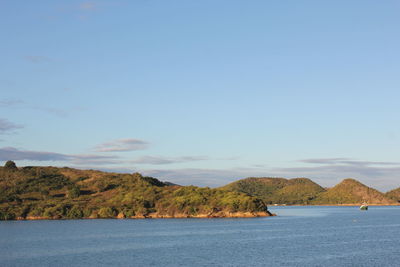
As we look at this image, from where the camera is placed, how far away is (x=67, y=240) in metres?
144

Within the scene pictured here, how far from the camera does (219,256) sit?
10500 cm

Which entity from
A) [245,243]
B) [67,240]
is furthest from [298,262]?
[67,240]

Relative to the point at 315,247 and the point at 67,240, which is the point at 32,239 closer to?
the point at 67,240

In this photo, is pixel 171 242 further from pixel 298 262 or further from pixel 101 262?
pixel 298 262

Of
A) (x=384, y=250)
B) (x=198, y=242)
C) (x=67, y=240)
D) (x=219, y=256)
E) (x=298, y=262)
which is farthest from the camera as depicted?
(x=67, y=240)

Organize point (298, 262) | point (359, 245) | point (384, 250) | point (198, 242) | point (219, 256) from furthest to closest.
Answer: point (198, 242)
point (359, 245)
point (384, 250)
point (219, 256)
point (298, 262)

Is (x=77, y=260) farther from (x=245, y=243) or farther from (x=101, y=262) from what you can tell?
(x=245, y=243)

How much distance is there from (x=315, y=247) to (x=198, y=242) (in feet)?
101

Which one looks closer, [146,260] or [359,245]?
[146,260]

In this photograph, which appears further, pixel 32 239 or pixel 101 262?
pixel 32 239

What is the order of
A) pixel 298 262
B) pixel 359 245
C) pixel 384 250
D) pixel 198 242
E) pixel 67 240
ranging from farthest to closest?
pixel 67 240
pixel 198 242
pixel 359 245
pixel 384 250
pixel 298 262

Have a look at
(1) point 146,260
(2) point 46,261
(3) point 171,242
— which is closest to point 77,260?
(2) point 46,261

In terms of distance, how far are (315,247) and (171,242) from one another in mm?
37680

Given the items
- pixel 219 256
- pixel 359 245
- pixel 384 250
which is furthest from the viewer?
pixel 359 245
